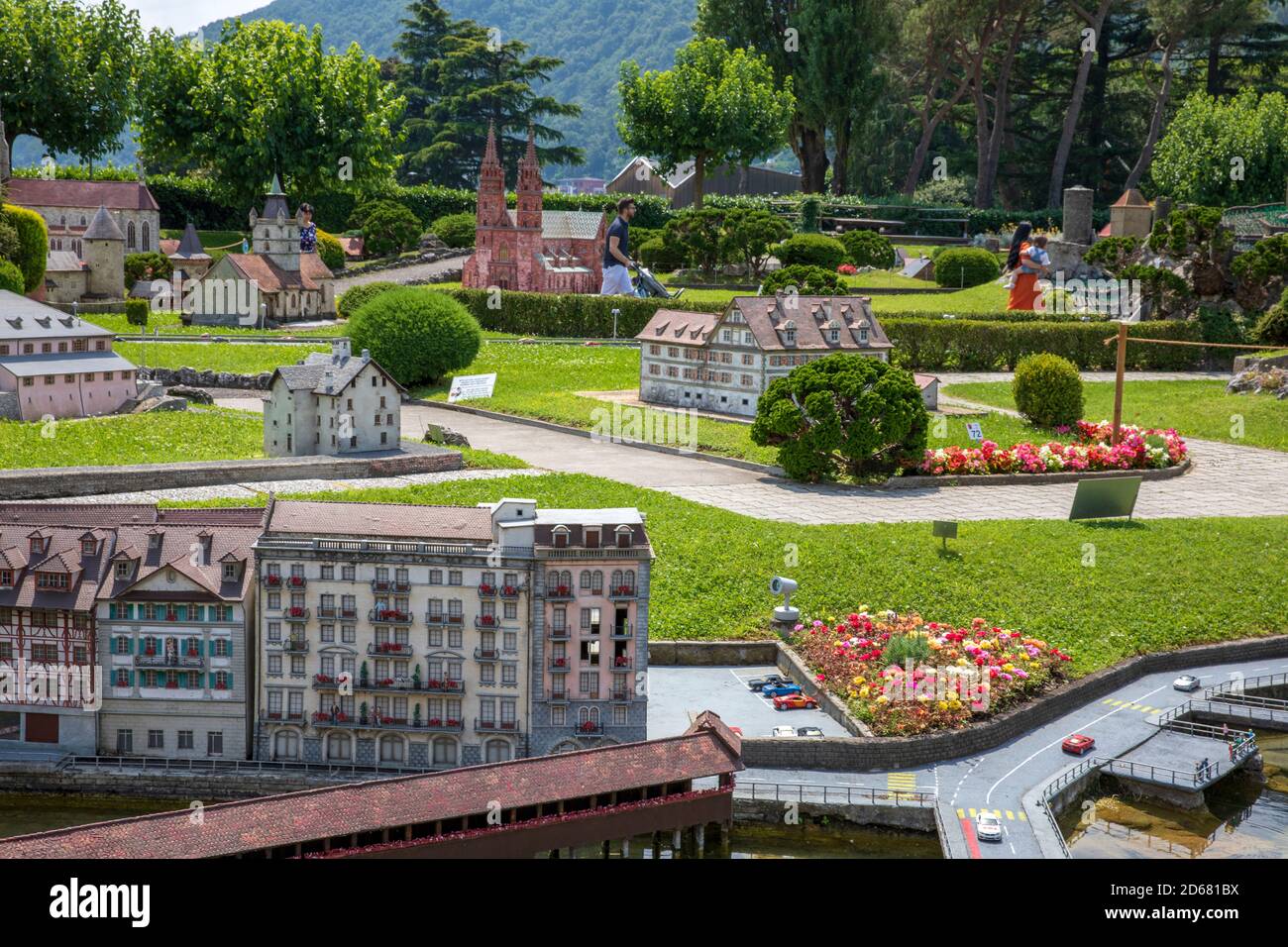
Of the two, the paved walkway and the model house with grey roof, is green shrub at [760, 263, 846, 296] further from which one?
the model house with grey roof

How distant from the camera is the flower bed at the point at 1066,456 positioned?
65.4 meters

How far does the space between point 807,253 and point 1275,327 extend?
29.4 m

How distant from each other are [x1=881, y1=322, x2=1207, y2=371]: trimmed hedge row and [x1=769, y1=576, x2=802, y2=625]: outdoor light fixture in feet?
132

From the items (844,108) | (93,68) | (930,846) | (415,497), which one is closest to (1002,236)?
(844,108)

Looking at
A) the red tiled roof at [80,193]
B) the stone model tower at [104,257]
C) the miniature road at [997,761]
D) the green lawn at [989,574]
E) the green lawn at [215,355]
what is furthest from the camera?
the red tiled roof at [80,193]

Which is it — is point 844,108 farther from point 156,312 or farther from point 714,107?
point 156,312

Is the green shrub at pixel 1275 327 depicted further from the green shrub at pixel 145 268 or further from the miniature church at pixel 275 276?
the green shrub at pixel 145 268

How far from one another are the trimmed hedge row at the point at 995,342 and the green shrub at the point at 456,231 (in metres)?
37.9

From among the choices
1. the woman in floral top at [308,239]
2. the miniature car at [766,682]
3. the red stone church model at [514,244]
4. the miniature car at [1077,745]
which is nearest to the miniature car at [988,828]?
the miniature car at [1077,745]

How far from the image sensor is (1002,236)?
387 ft

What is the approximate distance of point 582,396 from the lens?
79.5 metres

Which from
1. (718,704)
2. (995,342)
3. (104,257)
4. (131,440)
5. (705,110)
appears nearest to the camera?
(718,704)

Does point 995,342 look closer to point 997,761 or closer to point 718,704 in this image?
point 718,704

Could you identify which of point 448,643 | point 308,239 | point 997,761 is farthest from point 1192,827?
point 308,239
